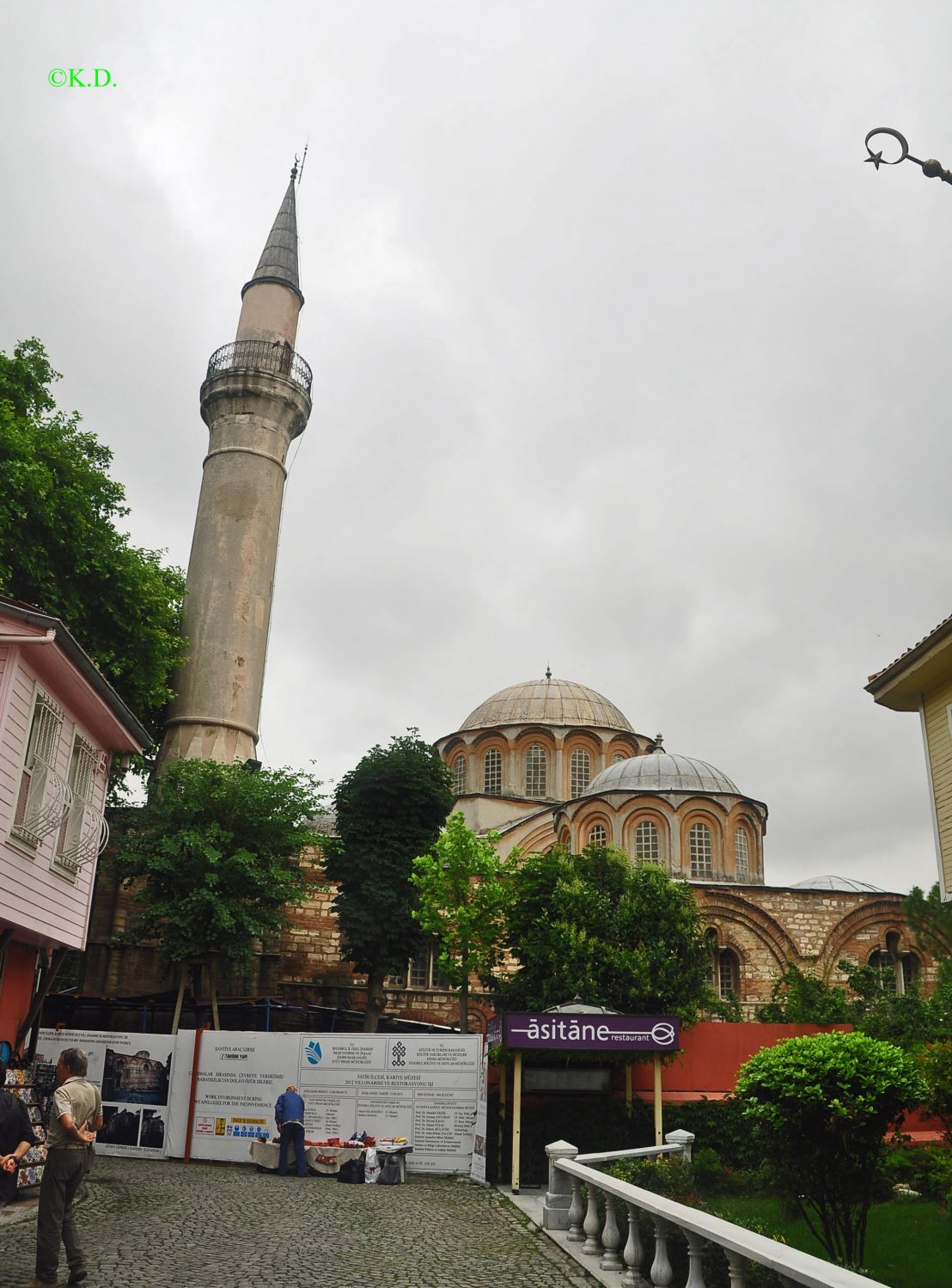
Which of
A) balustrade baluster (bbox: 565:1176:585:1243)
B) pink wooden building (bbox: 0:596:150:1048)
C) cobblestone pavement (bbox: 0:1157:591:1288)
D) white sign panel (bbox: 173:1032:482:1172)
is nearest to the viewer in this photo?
cobblestone pavement (bbox: 0:1157:591:1288)

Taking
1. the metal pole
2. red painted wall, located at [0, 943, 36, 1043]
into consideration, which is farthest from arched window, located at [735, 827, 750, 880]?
red painted wall, located at [0, 943, 36, 1043]

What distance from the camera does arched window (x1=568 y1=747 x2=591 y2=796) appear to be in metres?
38.3

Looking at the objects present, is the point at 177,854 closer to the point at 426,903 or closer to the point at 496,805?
the point at 426,903

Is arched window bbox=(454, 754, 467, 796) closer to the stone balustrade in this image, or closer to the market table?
the market table

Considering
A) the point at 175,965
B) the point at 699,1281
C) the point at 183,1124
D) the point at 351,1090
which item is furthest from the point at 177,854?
the point at 699,1281

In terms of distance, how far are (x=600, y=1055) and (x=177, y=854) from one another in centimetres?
962

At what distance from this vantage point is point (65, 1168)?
6.37 m

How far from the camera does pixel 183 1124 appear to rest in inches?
556

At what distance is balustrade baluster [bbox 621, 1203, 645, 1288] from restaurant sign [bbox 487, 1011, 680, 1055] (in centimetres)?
527

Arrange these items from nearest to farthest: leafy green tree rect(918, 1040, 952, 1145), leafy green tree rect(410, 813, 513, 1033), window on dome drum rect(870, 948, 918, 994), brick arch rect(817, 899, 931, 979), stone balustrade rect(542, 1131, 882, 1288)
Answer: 1. stone balustrade rect(542, 1131, 882, 1288)
2. leafy green tree rect(918, 1040, 952, 1145)
3. leafy green tree rect(410, 813, 513, 1033)
4. brick arch rect(817, 899, 931, 979)
5. window on dome drum rect(870, 948, 918, 994)

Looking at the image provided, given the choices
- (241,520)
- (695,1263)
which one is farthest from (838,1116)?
(241,520)

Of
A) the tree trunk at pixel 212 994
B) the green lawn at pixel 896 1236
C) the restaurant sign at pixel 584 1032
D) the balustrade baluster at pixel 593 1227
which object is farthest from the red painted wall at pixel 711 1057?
the tree trunk at pixel 212 994

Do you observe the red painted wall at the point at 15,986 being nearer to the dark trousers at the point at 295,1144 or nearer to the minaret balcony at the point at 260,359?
the dark trousers at the point at 295,1144

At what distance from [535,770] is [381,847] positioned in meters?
14.7
